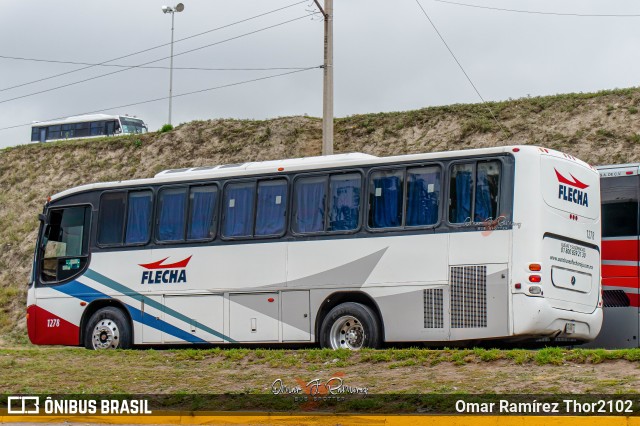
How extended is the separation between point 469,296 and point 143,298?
693cm

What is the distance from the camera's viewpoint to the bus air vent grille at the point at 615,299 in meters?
19.9

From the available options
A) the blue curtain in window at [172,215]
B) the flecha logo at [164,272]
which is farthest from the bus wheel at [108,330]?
the blue curtain in window at [172,215]

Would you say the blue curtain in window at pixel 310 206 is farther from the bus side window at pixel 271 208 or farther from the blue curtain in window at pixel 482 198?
the blue curtain in window at pixel 482 198

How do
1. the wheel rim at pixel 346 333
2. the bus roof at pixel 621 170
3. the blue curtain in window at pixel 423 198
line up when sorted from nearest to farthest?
the blue curtain in window at pixel 423 198 → the wheel rim at pixel 346 333 → the bus roof at pixel 621 170

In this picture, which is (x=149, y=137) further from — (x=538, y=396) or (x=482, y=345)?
(x=538, y=396)

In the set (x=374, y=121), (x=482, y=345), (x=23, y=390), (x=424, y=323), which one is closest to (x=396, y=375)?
(x=424, y=323)

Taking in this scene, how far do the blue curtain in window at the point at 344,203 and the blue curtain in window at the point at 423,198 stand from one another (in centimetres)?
101

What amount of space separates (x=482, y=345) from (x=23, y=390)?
7.60 meters

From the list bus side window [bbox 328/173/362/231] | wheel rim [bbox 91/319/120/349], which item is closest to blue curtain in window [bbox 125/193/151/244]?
wheel rim [bbox 91/319/120/349]

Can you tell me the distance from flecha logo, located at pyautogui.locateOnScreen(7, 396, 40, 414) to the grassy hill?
20379mm

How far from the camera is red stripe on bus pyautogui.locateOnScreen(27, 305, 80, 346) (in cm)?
2208

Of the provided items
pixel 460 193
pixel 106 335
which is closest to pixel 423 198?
pixel 460 193

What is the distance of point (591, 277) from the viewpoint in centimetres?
1841

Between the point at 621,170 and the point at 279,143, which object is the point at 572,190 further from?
the point at 279,143
